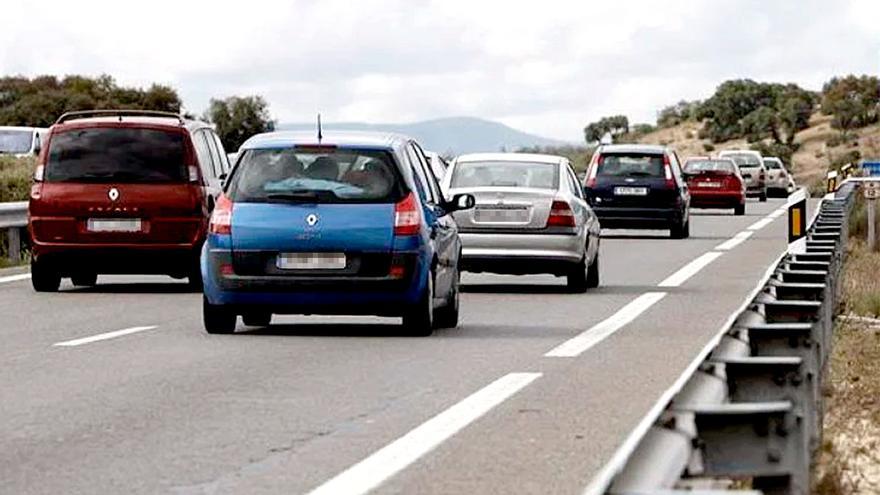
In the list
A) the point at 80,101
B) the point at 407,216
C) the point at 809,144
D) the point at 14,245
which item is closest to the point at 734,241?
the point at 14,245

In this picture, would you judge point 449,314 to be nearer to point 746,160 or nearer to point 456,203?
point 456,203

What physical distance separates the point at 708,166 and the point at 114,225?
34.5 meters

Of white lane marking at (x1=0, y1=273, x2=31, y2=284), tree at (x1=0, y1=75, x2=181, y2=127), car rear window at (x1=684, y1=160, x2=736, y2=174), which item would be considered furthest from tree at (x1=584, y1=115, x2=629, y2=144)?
white lane marking at (x1=0, y1=273, x2=31, y2=284)

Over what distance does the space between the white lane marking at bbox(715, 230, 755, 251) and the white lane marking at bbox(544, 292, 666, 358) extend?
12.7m

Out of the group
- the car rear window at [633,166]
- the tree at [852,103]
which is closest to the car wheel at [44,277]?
the car rear window at [633,166]

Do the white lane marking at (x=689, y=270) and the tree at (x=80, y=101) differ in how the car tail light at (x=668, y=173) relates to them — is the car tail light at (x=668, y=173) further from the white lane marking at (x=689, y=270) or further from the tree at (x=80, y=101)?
the tree at (x=80, y=101)

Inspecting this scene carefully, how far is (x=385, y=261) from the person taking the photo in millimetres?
18281

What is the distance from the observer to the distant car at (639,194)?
40281mm

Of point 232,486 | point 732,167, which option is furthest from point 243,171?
point 732,167

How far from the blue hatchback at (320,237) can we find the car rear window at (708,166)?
1508 inches

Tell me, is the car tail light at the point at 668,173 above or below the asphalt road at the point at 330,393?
above

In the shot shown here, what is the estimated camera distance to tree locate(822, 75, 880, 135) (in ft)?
415

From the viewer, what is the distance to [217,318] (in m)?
18.5

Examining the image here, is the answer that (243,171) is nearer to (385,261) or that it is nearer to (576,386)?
(385,261)
